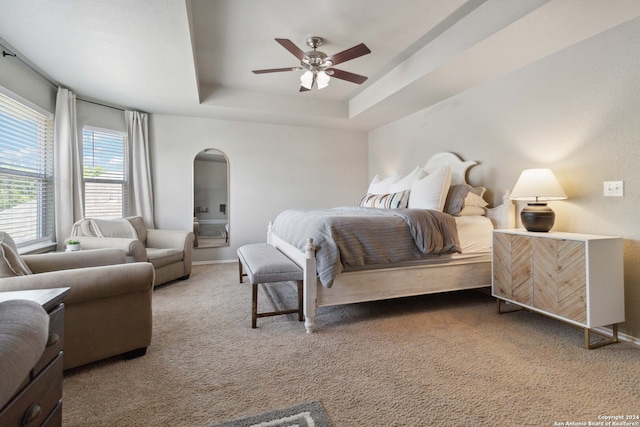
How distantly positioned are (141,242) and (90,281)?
1765 mm

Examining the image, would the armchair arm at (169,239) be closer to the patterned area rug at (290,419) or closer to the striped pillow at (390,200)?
the striped pillow at (390,200)

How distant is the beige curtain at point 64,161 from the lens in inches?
135

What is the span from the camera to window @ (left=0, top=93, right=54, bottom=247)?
2.78m

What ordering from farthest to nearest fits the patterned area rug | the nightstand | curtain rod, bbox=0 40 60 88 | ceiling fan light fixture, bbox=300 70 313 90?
ceiling fan light fixture, bbox=300 70 313 90 → curtain rod, bbox=0 40 60 88 → the nightstand → the patterned area rug

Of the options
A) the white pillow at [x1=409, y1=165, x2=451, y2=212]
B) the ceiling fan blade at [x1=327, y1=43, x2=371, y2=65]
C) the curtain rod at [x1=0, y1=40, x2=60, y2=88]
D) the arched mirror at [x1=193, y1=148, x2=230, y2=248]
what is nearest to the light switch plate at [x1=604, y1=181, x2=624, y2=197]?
the white pillow at [x1=409, y1=165, x2=451, y2=212]

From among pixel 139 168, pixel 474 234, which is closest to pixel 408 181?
pixel 474 234

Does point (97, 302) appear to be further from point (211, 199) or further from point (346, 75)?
point (211, 199)

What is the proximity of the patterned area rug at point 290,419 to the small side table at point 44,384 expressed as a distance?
0.64 metres

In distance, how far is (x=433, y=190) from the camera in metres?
3.11

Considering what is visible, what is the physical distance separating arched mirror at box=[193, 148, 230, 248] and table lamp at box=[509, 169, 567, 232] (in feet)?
13.0

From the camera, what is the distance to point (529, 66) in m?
2.80

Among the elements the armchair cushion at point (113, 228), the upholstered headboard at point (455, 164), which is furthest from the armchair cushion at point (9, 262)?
the upholstered headboard at point (455, 164)

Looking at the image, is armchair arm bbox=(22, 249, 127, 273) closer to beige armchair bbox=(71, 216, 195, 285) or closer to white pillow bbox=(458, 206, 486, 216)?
beige armchair bbox=(71, 216, 195, 285)

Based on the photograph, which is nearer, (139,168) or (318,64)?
(318,64)
